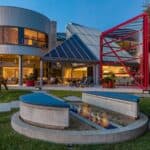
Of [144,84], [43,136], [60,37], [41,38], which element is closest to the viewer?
[43,136]

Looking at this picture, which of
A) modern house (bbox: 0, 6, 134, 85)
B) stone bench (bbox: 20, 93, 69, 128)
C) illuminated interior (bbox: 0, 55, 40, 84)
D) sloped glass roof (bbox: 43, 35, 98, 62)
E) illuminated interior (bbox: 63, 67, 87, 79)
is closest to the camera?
stone bench (bbox: 20, 93, 69, 128)

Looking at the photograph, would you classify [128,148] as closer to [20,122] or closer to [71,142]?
[71,142]

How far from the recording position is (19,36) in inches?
1187

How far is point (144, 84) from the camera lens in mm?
23531

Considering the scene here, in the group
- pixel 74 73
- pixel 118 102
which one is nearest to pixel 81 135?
pixel 118 102

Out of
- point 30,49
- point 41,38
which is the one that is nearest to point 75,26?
point 41,38

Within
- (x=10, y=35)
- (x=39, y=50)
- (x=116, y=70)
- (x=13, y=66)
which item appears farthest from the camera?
(x=116, y=70)

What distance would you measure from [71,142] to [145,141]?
6.25 ft

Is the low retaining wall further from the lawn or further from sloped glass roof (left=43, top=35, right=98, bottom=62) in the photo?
sloped glass roof (left=43, top=35, right=98, bottom=62)

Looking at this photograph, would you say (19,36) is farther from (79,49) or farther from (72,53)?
(79,49)

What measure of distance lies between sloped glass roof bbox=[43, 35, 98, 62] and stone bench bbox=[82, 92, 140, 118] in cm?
1586

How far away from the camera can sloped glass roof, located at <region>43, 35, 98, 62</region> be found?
28188mm

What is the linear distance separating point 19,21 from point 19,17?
1.32ft

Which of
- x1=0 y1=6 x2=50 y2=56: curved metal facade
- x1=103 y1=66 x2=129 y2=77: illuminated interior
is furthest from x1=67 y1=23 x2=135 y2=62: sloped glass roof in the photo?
x1=0 y1=6 x2=50 y2=56: curved metal facade
